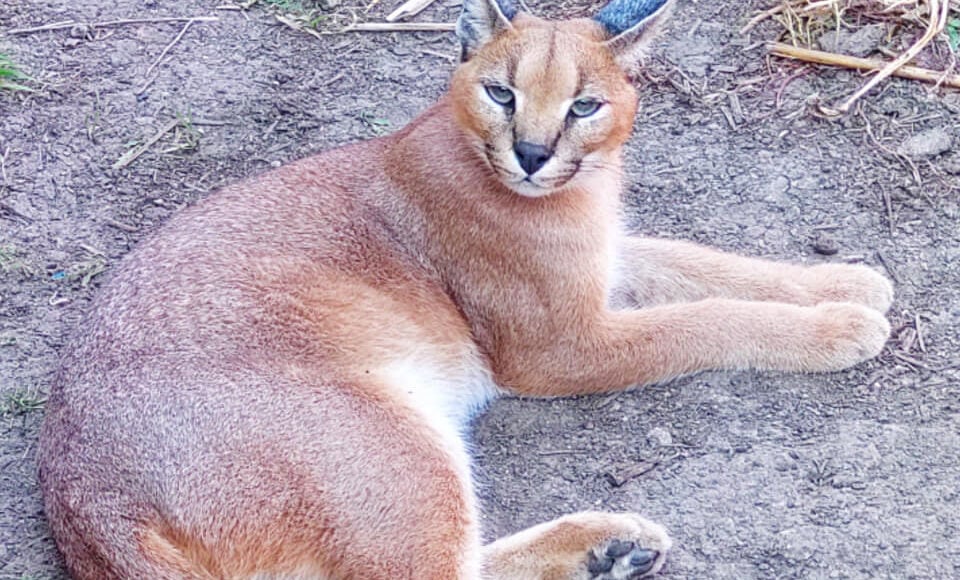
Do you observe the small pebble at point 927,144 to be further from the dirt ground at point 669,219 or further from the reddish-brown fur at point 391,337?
the reddish-brown fur at point 391,337

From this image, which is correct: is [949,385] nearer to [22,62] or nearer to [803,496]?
[803,496]

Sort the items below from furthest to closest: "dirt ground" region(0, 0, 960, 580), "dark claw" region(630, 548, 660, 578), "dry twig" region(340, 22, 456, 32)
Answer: "dry twig" region(340, 22, 456, 32) → "dirt ground" region(0, 0, 960, 580) → "dark claw" region(630, 548, 660, 578)

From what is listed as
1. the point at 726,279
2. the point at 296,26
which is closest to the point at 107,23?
the point at 296,26

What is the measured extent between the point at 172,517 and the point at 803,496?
2.10 meters

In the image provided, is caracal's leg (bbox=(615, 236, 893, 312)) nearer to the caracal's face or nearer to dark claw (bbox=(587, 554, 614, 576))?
the caracal's face

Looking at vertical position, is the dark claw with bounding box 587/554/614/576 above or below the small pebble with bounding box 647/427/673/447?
below

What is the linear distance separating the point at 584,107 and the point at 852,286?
4.61ft

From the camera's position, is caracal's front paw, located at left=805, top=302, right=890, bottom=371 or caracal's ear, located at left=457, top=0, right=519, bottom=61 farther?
caracal's front paw, located at left=805, top=302, right=890, bottom=371

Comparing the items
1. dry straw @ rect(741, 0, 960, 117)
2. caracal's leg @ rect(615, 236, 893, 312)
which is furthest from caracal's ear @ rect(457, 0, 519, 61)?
dry straw @ rect(741, 0, 960, 117)

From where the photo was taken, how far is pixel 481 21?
502cm

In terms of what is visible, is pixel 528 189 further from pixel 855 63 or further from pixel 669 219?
pixel 855 63

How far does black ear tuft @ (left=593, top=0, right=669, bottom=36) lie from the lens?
16.1ft

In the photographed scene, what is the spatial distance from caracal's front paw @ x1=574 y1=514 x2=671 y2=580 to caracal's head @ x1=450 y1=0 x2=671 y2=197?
1.19 m

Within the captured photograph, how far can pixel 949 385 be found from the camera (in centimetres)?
511
